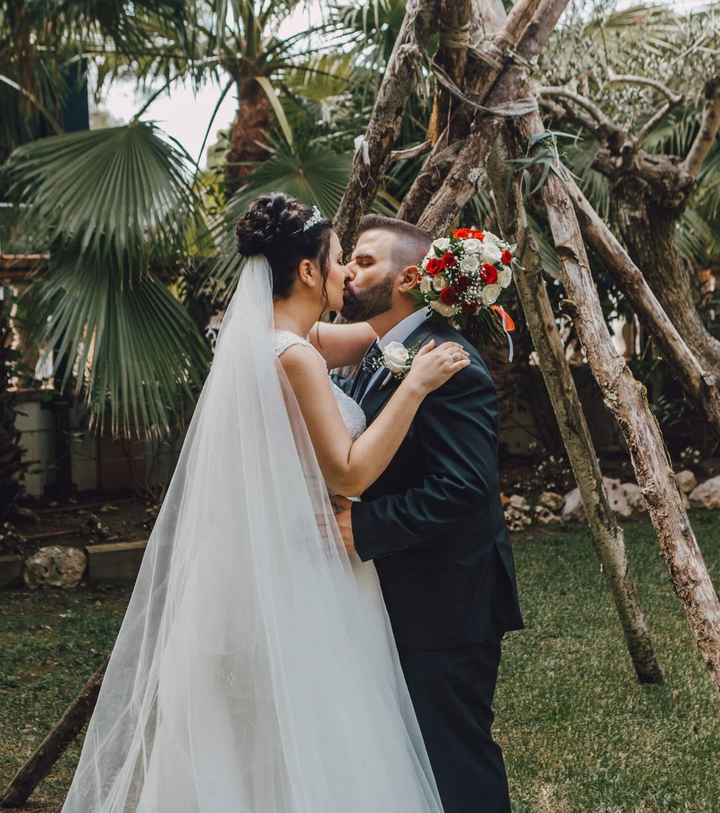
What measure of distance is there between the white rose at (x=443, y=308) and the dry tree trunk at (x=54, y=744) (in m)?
1.63

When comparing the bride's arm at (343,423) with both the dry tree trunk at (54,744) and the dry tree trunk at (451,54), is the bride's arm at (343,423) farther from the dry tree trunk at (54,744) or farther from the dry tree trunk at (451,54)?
the dry tree trunk at (451,54)

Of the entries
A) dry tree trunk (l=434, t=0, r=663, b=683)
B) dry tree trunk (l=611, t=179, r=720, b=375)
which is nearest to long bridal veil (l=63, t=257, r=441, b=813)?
dry tree trunk (l=434, t=0, r=663, b=683)

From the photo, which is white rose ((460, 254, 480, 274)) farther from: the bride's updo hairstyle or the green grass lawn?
the green grass lawn

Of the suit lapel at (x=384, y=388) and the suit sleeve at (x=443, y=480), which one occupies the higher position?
the suit lapel at (x=384, y=388)

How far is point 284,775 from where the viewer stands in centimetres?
270

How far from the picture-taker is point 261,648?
278cm

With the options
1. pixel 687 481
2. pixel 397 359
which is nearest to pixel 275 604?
pixel 397 359

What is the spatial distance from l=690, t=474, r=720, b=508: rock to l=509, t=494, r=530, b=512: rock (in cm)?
150

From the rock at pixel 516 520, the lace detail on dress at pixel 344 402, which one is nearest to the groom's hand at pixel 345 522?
the lace detail on dress at pixel 344 402

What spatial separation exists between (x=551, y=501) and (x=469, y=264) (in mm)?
6579

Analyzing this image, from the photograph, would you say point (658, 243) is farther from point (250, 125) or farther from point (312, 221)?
point (312, 221)

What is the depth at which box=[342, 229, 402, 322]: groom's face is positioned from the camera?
10.4 ft

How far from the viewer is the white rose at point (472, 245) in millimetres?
3098

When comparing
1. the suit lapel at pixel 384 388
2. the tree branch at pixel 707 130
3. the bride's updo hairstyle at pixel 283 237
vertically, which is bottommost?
the suit lapel at pixel 384 388
